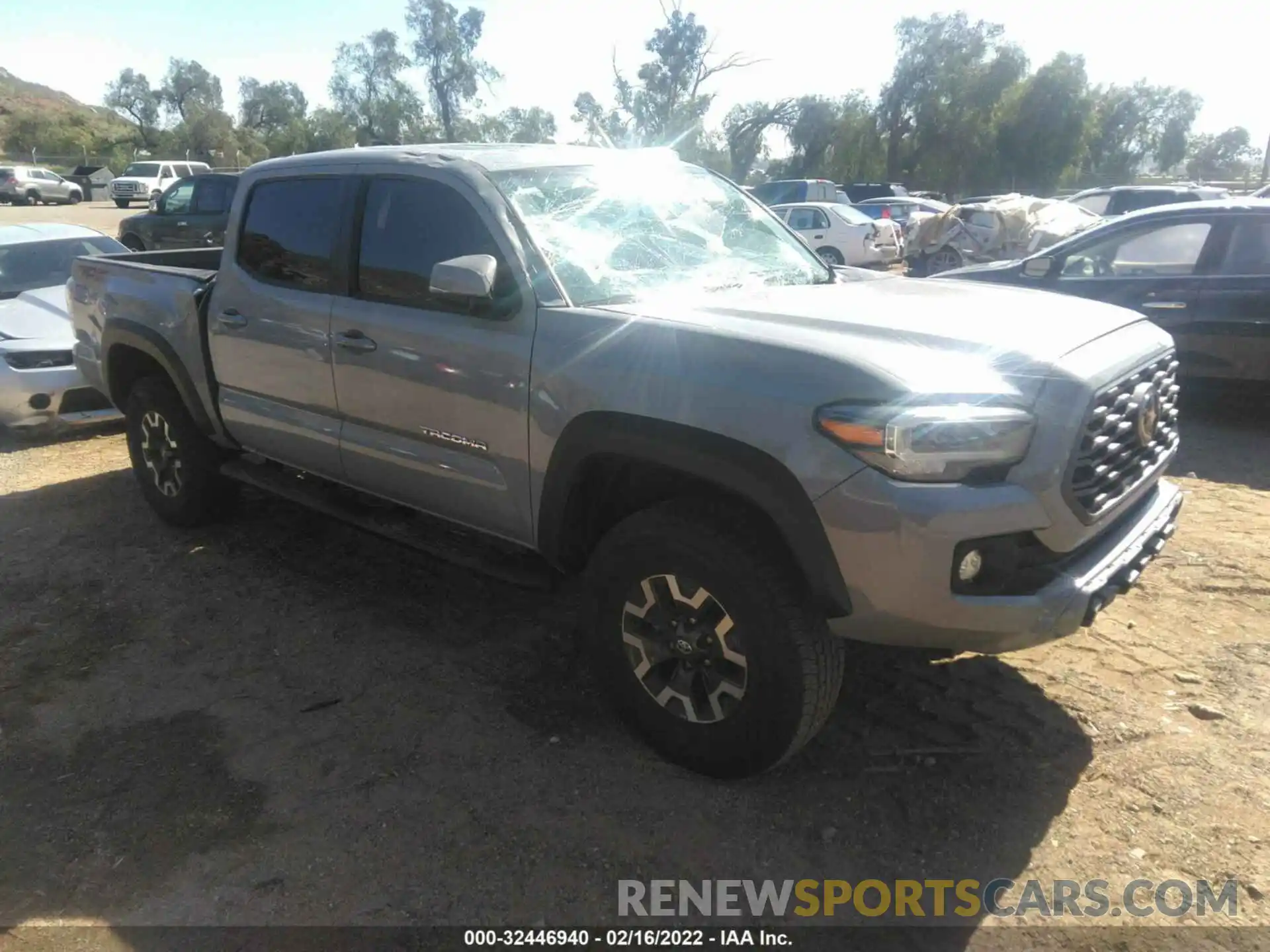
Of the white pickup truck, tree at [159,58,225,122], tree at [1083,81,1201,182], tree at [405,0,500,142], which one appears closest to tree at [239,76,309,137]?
tree at [159,58,225,122]

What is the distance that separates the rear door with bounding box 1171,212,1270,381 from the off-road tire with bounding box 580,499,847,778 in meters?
5.30

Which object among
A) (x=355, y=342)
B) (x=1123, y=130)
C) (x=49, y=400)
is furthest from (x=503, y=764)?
(x=1123, y=130)

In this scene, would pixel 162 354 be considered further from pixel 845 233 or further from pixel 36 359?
pixel 845 233

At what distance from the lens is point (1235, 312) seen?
640cm

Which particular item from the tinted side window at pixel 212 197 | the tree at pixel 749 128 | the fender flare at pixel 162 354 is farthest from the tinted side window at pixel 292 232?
the tree at pixel 749 128

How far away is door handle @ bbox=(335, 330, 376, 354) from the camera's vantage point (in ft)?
12.0

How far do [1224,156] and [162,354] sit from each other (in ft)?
309

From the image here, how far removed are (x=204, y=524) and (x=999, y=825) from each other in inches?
174

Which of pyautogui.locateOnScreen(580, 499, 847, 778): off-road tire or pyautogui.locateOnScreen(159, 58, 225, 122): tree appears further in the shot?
pyautogui.locateOnScreen(159, 58, 225, 122): tree

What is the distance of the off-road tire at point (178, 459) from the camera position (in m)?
4.98

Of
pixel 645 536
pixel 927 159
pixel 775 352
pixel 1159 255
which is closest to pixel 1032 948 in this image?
pixel 645 536

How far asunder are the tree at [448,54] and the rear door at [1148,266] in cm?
5378

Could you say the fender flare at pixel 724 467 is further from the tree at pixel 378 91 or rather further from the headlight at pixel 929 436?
the tree at pixel 378 91

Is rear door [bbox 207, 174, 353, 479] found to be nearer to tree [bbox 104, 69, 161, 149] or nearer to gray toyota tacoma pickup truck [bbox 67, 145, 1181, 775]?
gray toyota tacoma pickup truck [bbox 67, 145, 1181, 775]
